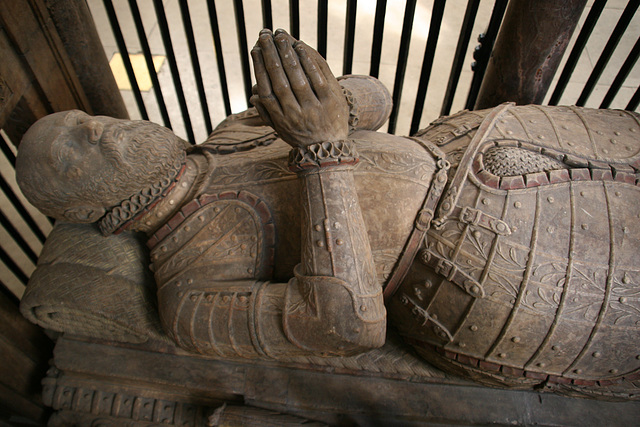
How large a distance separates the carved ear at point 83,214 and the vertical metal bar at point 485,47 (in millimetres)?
2436

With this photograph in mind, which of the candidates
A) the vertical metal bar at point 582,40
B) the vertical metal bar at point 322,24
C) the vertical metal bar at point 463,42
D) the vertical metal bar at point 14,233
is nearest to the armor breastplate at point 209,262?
the vertical metal bar at point 322,24

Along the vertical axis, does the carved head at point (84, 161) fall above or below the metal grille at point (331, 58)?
above

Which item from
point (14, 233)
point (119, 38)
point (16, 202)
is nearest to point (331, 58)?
point (119, 38)

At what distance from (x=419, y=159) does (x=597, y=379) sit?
116cm

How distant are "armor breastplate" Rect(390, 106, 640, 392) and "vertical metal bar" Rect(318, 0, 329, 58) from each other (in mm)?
1452

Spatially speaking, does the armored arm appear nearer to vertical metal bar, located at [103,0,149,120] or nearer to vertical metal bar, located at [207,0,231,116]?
vertical metal bar, located at [207,0,231,116]

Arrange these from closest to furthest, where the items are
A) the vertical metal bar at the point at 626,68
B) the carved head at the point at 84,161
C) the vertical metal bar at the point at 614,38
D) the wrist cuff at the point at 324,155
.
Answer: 1. the wrist cuff at the point at 324,155
2. the carved head at the point at 84,161
3. the vertical metal bar at the point at 614,38
4. the vertical metal bar at the point at 626,68

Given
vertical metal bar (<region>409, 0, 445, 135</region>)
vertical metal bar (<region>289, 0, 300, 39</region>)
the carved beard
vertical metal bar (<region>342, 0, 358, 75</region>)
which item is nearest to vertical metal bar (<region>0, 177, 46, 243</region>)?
the carved beard

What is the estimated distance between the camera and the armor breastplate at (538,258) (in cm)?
164

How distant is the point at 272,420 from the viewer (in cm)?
201

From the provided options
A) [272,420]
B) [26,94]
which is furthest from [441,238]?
[26,94]

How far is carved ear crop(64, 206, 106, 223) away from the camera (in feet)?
6.05

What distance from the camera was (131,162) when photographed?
69.5 inches

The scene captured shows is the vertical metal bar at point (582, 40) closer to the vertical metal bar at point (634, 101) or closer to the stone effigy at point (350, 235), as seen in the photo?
the vertical metal bar at point (634, 101)
